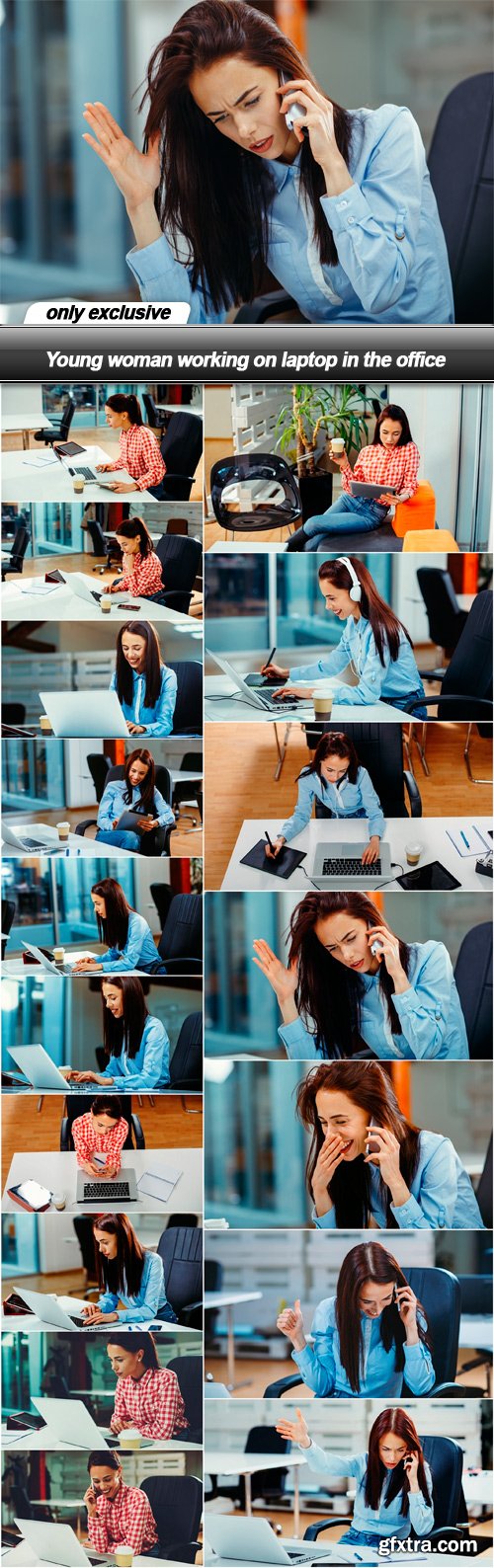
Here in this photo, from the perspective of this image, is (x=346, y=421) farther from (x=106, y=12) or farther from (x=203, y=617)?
(x=106, y=12)

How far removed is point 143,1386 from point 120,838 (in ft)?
4.15

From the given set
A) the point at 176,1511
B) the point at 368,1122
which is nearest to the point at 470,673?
the point at 368,1122

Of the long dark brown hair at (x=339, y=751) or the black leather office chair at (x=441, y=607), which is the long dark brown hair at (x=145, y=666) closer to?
the long dark brown hair at (x=339, y=751)

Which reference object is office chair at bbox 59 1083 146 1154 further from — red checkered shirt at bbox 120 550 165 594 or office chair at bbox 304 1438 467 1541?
red checkered shirt at bbox 120 550 165 594

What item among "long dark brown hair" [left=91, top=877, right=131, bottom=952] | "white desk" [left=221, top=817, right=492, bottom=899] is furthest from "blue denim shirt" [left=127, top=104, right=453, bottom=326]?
"long dark brown hair" [left=91, top=877, right=131, bottom=952]

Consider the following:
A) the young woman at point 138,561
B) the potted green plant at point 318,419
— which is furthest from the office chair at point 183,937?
the potted green plant at point 318,419

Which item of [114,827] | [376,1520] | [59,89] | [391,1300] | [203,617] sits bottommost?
[376,1520]

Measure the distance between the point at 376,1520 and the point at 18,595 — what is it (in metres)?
2.28

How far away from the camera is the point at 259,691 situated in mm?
4816

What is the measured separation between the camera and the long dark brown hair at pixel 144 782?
15.9 feet

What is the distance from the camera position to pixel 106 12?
15.4 ft

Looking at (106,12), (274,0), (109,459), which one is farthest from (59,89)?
(109,459)

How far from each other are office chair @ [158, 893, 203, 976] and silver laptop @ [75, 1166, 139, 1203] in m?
0.49

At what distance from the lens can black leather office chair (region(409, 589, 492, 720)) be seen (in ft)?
15.8
